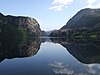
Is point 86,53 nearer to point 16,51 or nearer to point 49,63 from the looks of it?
point 16,51

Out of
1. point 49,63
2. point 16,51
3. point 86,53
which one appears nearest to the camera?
point 49,63

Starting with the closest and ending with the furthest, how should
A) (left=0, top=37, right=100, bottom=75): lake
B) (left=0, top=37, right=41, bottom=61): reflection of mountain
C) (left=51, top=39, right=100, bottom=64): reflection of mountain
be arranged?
(left=0, top=37, right=100, bottom=75): lake, (left=51, top=39, right=100, bottom=64): reflection of mountain, (left=0, top=37, right=41, bottom=61): reflection of mountain

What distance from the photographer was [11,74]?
4044cm

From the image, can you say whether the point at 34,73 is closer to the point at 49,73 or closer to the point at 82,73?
the point at 49,73

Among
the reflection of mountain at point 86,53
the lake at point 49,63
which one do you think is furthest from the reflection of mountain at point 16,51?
the reflection of mountain at point 86,53

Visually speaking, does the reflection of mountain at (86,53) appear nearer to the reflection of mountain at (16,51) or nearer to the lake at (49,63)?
the lake at (49,63)

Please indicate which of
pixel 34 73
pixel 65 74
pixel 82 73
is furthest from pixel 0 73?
pixel 82 73

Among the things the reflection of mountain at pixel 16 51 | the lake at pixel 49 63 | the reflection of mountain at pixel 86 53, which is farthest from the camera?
the reflection of mountain at pixel 16 51

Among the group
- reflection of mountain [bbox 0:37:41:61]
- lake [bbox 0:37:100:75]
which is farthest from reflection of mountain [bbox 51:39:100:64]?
reflection of mountain [bbox 0:37:41:61]

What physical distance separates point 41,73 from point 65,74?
4.55m

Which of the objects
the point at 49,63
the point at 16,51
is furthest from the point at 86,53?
the point at 49,63

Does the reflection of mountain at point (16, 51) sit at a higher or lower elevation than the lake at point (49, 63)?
lower

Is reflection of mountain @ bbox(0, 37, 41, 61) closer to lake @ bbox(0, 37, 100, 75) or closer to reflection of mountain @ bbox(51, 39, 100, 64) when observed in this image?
lake @ bbox(0, 37, 100, 75)

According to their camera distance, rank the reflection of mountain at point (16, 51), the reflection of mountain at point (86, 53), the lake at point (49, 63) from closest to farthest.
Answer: the lake at point (49, 63) → the reflection of mountain at point (86, 53) → the reflection of mountain at point (16, 51)
